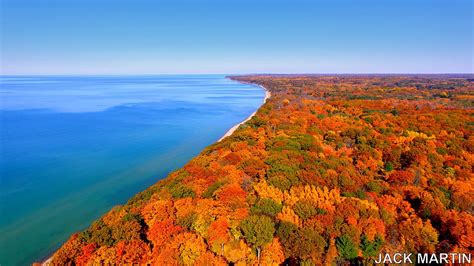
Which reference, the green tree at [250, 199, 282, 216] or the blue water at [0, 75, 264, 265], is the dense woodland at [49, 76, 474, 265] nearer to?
the green tree at [250, 199, 282, 216]

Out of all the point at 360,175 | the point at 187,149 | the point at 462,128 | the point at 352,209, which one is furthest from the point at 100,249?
the point at 462,128

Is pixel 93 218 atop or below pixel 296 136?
below

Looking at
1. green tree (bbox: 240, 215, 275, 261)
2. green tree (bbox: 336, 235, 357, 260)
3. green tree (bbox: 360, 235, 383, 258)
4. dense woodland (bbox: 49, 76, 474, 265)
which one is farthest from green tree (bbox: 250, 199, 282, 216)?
green tree (bbox: 360, 235, 383, 258)

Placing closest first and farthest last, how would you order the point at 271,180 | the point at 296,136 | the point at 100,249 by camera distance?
the point at 100,249 → the point at 271,180 → the point at 296,136

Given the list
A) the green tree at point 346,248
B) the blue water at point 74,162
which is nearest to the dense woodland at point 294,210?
the green tree at point 346,248

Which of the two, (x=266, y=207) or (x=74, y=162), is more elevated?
(x=266, y=207)

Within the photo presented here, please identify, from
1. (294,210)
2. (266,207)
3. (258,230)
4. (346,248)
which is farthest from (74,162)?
(346,248)

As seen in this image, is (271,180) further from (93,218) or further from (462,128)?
(462,128)

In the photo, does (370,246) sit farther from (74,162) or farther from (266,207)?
(74,162)
